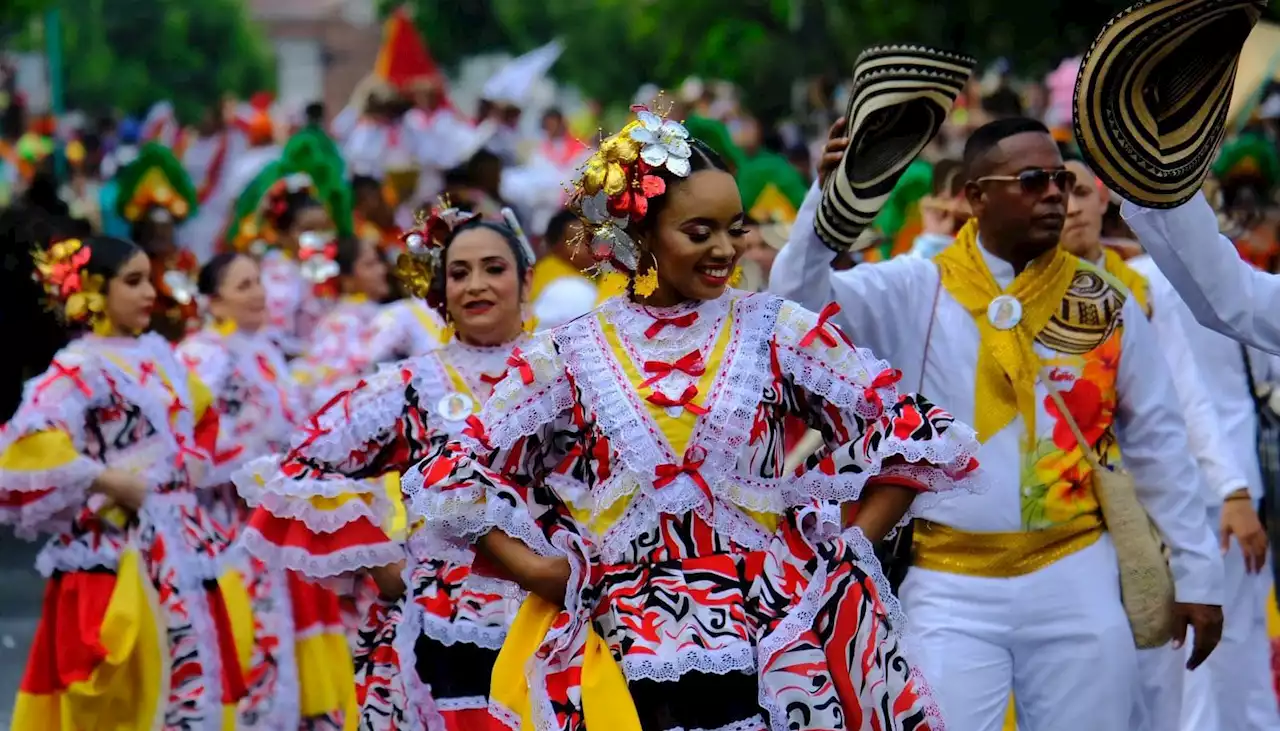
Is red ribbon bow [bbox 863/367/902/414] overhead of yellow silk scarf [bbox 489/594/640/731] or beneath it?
overhead

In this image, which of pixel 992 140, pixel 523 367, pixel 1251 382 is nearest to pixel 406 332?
pixel 1251 382

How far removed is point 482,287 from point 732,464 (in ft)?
7.26

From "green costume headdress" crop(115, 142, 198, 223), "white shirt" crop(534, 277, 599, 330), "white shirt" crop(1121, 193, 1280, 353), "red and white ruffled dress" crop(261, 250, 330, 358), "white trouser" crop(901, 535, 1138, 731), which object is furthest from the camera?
"green costume headdress" crop(115, 142, 198, 223)

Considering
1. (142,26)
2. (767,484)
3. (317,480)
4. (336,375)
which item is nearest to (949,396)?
(767,484)

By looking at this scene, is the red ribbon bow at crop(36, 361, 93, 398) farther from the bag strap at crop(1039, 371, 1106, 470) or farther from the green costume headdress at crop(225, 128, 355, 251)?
the green costume headdress at crop(225, 128, 355, 251)

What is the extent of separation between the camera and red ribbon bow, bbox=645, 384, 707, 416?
4.88 metres

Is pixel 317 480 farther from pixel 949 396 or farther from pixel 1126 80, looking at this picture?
pixel 1126 80

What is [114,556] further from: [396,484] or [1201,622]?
[1201,622]

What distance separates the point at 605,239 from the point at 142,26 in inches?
3213

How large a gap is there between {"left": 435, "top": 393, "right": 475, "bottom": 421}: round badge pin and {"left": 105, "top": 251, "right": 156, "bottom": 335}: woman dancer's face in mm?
1926

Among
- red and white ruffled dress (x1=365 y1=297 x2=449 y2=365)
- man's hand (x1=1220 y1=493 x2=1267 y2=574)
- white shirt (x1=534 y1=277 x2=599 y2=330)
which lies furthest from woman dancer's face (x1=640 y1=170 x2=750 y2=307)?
white shirt (x1=534 y1=277 x2=599 y2=330)

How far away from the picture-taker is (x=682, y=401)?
489 centimetres

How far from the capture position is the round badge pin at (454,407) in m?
6.75

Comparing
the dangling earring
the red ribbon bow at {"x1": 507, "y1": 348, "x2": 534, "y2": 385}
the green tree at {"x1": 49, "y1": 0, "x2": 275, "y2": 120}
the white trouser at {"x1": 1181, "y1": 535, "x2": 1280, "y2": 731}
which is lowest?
the white trouser at {"x1": 1181, "y1": 535, "x2": 1280, "y2": 731}
